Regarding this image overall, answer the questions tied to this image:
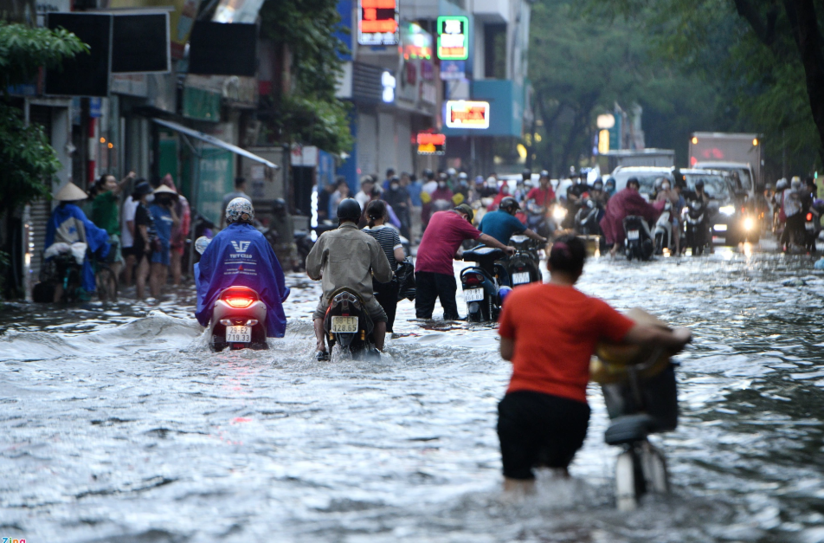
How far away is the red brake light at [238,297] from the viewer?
11.3 meters

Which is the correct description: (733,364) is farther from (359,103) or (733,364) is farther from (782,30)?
(359,103)

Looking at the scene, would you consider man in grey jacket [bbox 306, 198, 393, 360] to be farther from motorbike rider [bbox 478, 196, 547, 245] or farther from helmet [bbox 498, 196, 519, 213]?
helmet [bbox 498, 196, 519, 213]

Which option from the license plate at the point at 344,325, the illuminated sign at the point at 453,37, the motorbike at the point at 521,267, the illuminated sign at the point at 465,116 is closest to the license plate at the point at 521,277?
the motorbike at the point at 521,267

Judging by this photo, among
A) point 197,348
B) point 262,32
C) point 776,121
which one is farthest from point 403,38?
point 197,348

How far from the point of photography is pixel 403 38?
45844 millimetres

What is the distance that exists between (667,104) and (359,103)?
28.9 metres

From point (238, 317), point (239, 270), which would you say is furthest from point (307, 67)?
point (238, 317)

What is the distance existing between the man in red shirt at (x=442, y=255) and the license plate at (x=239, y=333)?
3.10m

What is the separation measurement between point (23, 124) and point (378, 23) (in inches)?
985

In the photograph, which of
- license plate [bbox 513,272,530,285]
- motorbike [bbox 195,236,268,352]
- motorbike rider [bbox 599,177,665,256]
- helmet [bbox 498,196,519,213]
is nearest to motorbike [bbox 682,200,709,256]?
motorbike rider [bbox 599,177,665,256]

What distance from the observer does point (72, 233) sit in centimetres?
1647

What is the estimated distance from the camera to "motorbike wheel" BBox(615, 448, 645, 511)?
538 cm

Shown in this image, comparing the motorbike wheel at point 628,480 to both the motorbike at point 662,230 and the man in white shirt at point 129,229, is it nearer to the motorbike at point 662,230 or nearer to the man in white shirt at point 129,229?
the man in white shirt at point 129,229

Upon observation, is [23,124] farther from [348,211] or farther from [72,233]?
[348,211]
